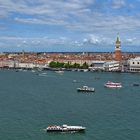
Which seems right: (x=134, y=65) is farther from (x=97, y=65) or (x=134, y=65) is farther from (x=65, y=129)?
(x=65, y=129)

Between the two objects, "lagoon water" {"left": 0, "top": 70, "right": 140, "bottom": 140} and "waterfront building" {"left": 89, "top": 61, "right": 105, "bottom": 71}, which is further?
"waterfront building" {"left": 89, "top": 61, "right": 105, "bottom": 71}

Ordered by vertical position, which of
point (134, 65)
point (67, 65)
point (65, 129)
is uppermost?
point (134, 65)

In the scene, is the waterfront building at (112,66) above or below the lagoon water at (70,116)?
above

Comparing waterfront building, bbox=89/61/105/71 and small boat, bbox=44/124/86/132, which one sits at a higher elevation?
waterfront building, bbox=89/61/105/71

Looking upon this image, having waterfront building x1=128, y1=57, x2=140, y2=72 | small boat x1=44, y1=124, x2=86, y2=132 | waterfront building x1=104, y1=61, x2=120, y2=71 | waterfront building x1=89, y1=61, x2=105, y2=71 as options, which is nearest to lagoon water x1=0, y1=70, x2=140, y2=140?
small boat x1=44, y1=124, x2=86, y2=132

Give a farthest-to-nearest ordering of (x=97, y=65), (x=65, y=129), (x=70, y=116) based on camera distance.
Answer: (x=97, y=65) → (x=70, y=116) → (x=65, y=129)

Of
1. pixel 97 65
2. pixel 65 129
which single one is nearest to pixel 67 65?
pixel 97 65

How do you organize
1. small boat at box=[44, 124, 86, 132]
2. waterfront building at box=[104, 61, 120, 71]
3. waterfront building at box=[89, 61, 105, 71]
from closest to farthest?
small boat at box=[44, 124, 86, 132]
waterfront building at box=[104, 61, 120, 71]
waterfront building at box=[89, 61, 105, 71]

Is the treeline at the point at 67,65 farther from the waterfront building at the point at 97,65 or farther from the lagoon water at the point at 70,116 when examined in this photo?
the lagoon water at the point at 70,116

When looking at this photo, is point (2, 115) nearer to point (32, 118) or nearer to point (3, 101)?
point (32, 118)

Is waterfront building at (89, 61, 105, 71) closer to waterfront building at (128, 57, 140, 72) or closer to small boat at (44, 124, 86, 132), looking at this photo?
waterfront building at (128, 57, 140, 72)

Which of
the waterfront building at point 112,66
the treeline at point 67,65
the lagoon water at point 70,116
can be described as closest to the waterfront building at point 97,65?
the treeline at point 67,65
